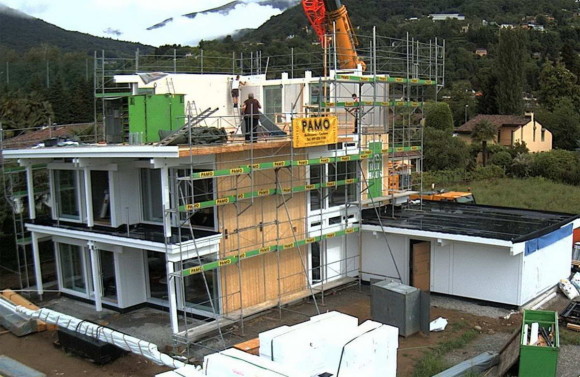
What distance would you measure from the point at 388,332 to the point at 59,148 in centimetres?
982

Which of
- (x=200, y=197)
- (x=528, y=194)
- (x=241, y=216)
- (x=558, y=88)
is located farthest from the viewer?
(x=558, y=88)

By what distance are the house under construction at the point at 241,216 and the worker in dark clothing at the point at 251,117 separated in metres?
0.26

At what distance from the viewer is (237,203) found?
49.4ft

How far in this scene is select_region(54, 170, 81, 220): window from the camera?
17.1 m

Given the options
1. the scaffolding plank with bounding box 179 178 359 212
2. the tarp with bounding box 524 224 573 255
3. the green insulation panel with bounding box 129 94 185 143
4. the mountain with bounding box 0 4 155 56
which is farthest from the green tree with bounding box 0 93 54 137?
the mountain with bounding box 0 4 155 56

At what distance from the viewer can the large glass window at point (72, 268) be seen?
17.3m

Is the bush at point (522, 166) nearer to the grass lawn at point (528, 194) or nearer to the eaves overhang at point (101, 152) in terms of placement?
the grass lawn at point (528, 194)

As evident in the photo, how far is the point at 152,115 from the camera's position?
15.7 metres

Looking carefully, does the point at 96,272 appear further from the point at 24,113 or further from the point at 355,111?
the point at 24,113

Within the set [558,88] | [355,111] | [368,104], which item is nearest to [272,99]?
[355,111]

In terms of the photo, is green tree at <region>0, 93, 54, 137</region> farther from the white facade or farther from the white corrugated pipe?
the white facade

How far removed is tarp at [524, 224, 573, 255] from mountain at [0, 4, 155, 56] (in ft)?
239

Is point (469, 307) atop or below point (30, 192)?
below

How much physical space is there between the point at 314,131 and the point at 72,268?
26.1ft
